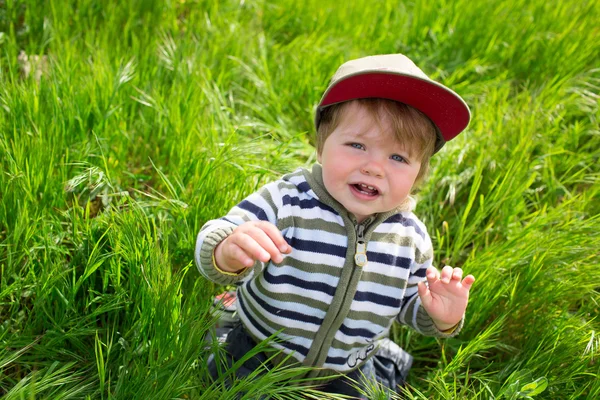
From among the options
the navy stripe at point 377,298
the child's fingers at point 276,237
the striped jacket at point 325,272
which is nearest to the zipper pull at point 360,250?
the striped jacket at point 325,272

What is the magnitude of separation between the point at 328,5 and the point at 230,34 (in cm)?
77

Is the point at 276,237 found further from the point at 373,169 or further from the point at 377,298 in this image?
the point at 377,298

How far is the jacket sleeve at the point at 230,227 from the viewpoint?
1.53m

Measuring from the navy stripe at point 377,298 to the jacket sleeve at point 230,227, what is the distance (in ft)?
1.01

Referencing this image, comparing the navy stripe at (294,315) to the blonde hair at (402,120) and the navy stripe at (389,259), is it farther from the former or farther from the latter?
the blonde hair at (402,120)

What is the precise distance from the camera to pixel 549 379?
179 cm

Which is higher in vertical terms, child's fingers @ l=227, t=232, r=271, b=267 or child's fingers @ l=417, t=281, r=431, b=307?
child's fingers @ l=227, t=232, r=271, b=267

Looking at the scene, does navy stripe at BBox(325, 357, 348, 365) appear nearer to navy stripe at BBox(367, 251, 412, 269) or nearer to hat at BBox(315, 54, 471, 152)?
navy stripe at BBox(367, 251, 412, 269)

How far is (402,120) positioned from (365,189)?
22 centimetres

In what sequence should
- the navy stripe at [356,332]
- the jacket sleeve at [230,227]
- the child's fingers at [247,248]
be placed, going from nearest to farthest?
the child's fingers at [247,248] < the jacket sleeve at [230,227] < the navy stripe at [356,332]

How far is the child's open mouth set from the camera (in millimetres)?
1630

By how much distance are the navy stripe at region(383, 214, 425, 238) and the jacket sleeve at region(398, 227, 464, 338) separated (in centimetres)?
3

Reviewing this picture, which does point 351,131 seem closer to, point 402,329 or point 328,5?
point 402,329

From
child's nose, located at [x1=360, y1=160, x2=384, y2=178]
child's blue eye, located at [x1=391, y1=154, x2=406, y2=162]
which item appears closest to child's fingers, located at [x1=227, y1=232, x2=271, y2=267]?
child's nose, located at [x1=360, y1=160, x2=384, y2=178]
